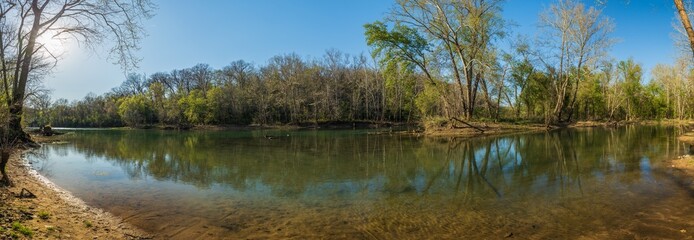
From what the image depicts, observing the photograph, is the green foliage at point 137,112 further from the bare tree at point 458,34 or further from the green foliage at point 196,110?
the bare tree at point 458,34

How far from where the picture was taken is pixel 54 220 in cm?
600

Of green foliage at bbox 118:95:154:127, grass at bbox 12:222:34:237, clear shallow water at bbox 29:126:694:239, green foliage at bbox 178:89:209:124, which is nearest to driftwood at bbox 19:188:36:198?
clear shallow water at bbox 29:126:694:239

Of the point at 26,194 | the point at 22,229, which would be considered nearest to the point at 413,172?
the point at 22,229

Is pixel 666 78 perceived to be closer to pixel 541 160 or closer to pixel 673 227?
pixel 541 160

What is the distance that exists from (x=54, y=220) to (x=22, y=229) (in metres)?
1.30

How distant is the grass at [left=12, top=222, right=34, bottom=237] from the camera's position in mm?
4767

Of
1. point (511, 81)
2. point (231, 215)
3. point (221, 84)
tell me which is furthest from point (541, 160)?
point (221, 84)

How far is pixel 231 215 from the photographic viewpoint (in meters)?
7.06

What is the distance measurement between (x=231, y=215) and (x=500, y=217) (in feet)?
16.1

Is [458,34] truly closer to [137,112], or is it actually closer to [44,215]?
[44,215]

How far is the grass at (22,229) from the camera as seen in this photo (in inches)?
188

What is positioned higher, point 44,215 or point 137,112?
point 137,112

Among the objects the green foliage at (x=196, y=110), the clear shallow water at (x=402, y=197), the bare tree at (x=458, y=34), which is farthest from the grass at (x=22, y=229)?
the green foliage at (x=196, y=110)

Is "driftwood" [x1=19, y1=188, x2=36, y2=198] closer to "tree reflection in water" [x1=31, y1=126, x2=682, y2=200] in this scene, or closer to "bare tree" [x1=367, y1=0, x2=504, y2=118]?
"tree reflection in water" [x1=31, y1=126, x2=682, y2=200]
